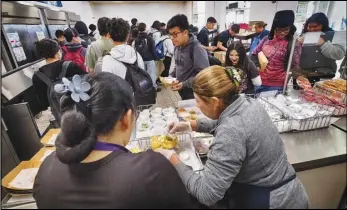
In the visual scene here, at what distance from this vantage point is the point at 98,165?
59 cm

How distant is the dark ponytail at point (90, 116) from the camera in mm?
601

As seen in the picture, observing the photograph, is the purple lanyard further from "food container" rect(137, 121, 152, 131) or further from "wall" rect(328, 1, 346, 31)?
"wall" rect(328, 1, 346, 31)

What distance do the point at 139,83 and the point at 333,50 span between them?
181cm

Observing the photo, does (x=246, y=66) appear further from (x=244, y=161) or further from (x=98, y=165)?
(x=98, y=165)

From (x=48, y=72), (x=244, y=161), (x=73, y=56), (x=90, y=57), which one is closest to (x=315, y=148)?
(x=244, y=161)

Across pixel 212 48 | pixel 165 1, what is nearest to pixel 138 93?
pixel 212 48

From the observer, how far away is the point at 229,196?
34.8 inches

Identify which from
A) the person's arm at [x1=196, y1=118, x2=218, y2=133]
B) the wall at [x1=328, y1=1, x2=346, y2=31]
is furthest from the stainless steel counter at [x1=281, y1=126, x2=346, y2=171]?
the wall at [x1=328, y1=1, x2=346, y2=31]

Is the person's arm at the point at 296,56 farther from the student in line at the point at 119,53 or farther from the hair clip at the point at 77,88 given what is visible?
the hair clip at the point at 77,88

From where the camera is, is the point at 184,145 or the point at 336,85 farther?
the point at 336,85

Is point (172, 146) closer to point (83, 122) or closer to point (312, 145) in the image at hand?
point (83, 122)

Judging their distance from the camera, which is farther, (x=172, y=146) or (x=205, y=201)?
(x=172, y=146)

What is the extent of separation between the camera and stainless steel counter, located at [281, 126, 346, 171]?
1.16 m

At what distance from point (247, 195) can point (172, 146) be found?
1.57 ft
